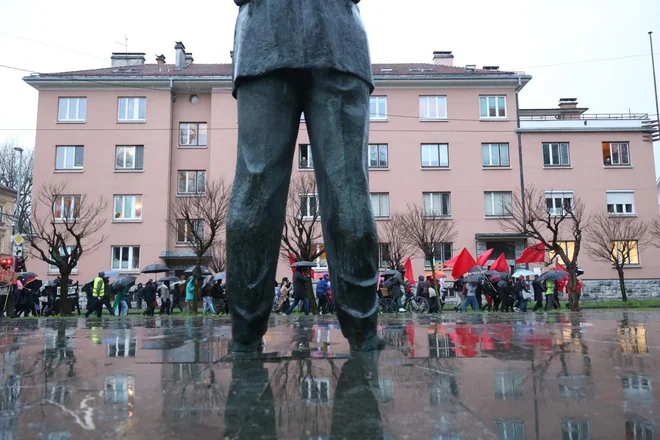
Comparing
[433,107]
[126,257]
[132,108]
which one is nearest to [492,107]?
[433,107]

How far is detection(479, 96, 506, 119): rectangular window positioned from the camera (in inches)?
1529

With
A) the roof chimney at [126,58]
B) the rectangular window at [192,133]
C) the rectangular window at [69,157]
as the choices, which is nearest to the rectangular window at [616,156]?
the rectangular window at [192,133]

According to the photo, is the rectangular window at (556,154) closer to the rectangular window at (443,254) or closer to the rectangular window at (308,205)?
the rectangular window at (443,254)

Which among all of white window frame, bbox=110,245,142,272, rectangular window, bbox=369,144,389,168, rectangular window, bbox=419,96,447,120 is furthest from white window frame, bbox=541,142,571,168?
white window frame, bbox=110,245,142,272

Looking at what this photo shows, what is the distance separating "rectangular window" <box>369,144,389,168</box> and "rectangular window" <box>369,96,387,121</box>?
190 cm

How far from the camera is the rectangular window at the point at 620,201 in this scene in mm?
37906

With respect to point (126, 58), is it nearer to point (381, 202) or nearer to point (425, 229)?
point (381, 202)

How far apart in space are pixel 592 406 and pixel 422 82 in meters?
38.6

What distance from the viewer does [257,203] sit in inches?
155

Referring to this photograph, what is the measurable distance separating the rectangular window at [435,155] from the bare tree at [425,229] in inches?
139

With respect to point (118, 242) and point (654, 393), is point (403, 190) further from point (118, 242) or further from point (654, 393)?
point (654, 393)

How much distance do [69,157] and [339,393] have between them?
131 feet

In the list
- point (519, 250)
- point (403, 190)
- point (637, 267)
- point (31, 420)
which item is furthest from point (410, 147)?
point (31, 420)

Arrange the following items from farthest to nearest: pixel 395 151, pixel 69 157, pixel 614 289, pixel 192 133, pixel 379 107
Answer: pixel 192 133
pixel 379 107
pixel 395 151
pixel 69 157
pixel 614 289
